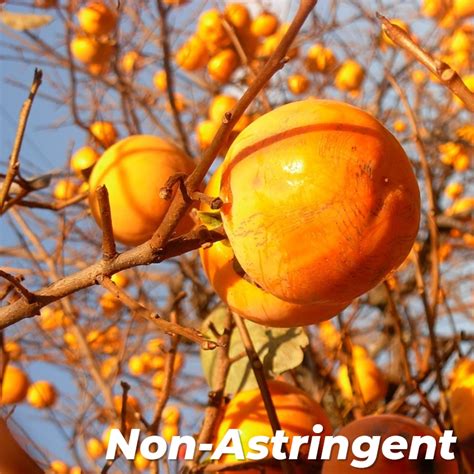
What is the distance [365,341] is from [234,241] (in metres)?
2.82

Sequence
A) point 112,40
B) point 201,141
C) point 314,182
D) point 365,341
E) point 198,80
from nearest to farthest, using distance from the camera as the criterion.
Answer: point 314,182 < point 112,40 < point 201,141 < point 198,80 < point 365,341

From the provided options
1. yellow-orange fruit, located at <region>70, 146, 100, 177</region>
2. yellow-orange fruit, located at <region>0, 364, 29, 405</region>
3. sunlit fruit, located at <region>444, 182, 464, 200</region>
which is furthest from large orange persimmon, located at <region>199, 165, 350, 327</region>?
sunlit fruit, located at <region>444, 182, 464, 200</region>

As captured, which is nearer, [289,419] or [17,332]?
[289,419]

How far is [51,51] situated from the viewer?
6.70 feet

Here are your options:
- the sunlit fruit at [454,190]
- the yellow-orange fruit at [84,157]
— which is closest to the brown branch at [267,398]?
the yellow-orange fruit at [84,157]


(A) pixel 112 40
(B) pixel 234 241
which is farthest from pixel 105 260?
(A) pixel 112 40

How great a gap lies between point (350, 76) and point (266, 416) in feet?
6.79

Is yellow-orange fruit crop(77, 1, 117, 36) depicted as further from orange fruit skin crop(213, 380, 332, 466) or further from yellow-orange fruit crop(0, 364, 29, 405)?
orange fruit skin crop(213, 380, 332, 466)

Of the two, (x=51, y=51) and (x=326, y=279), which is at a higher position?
(x=51, y=51)

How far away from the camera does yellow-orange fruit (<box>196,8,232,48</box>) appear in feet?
8.20

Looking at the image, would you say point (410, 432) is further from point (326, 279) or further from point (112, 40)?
point (112, 40)

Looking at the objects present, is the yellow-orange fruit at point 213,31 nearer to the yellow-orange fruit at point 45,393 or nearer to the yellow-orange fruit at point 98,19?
the yellow-orange fruit at point 98,19

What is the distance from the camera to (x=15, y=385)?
2121 millimetres

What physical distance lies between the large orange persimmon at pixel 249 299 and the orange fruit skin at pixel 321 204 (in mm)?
64
